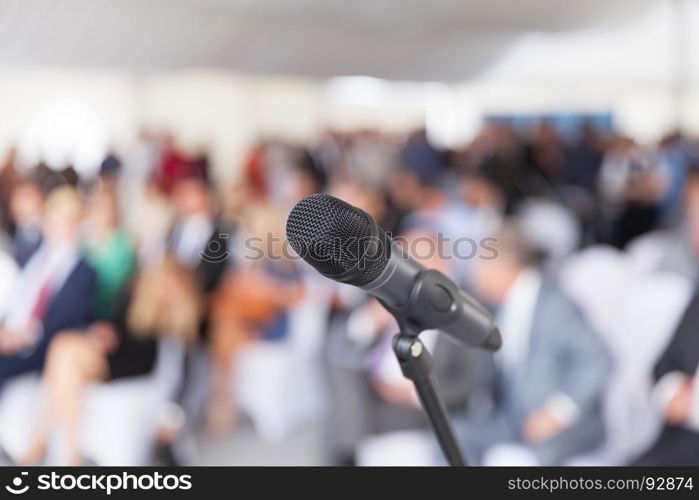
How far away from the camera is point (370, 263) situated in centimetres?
48

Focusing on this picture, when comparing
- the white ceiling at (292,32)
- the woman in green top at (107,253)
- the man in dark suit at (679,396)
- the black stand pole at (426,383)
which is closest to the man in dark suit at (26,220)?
the woman in green top at (107,253)

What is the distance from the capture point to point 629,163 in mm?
4219

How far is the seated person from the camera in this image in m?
1.68

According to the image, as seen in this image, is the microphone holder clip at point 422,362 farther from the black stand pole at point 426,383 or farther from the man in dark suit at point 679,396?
the man in dark suit at point 679,396

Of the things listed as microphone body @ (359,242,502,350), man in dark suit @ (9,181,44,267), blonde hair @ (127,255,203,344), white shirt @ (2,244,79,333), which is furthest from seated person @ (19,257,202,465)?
microphone body @ (359,242,502,350)

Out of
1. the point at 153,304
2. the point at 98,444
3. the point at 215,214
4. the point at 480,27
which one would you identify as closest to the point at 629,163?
the point at 480,27

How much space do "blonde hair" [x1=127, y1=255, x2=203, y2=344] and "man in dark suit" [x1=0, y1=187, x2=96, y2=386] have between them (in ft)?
0.48

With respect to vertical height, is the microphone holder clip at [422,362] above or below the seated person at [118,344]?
below

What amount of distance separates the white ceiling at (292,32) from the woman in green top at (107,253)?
1.15 m

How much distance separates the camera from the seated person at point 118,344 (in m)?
1.68

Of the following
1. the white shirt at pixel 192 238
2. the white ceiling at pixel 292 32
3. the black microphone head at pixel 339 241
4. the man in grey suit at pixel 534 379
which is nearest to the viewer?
the black microphone head at pixel 339 241

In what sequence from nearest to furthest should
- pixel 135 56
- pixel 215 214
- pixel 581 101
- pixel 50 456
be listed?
pixel 50 456 → pixel 215 214 → pixel 135 56 → pixel 581 101
